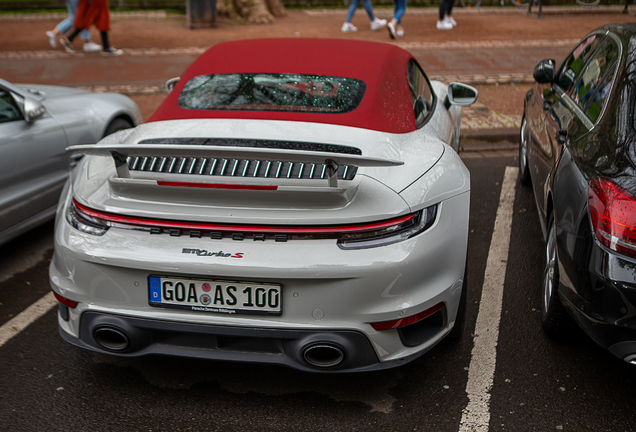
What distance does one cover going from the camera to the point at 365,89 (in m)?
3.44

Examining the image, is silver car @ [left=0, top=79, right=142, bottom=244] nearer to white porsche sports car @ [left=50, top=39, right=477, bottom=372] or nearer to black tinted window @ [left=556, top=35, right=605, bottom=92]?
white porsche sports car @ [left=50, top=39, right=477, bottom=372]

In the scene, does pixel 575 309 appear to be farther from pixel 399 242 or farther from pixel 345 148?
pixel 345 148

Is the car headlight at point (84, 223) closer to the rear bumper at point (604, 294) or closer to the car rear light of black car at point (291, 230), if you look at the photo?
the car rear light of black car at point (291, 230)

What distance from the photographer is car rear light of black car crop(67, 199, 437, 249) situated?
2.46 m

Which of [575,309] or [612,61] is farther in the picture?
[612,61]

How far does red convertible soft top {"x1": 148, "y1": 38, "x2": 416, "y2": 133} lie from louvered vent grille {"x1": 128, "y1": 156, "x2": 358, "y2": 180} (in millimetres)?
572

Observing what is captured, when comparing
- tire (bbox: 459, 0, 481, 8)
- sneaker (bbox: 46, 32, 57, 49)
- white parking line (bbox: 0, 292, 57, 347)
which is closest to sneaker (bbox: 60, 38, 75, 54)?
sneaker (bbox: 46, 32, 57, 49)

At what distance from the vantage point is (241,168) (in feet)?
8.62

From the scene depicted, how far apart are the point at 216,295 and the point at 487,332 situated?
65.1 inches

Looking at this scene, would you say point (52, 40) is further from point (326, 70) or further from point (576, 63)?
point (576, 63)

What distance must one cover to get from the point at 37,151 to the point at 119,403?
95.1 inches

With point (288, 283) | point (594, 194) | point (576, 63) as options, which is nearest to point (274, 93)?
point (288, 283)

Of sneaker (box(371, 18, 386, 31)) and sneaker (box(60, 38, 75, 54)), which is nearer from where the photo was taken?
sneaker (box(60, 38, 75, 54))

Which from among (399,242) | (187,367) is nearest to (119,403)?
(187,367)
